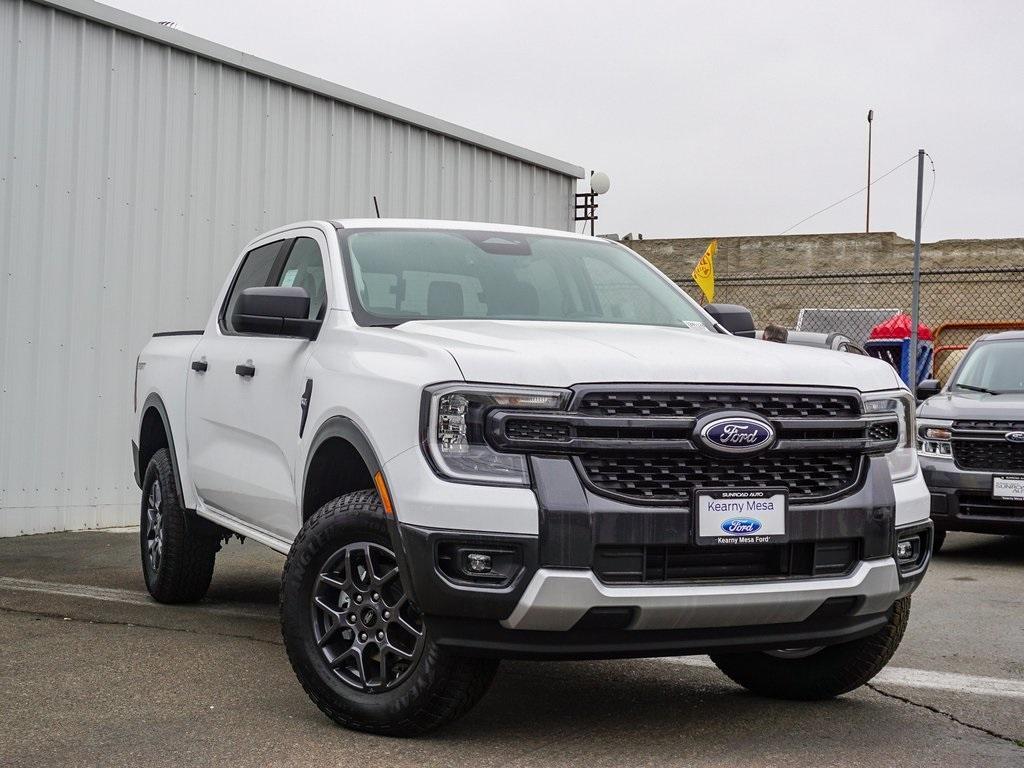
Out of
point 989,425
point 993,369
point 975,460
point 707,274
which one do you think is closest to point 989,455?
point 975,460

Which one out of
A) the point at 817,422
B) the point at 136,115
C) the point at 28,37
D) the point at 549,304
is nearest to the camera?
the point at 817,422

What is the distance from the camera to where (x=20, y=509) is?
9.97m

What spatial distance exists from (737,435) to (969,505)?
19.7 feet

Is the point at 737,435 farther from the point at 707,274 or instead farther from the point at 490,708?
the point at 707,274

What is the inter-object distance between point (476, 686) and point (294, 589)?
0.71 meters

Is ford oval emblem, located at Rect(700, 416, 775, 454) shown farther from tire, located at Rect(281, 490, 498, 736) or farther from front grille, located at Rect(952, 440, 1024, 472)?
front grille, located at Rect(952, 440, 1024, 472)

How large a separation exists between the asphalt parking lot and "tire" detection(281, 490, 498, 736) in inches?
4.8

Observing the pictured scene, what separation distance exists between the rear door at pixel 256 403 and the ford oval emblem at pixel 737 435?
175 cm

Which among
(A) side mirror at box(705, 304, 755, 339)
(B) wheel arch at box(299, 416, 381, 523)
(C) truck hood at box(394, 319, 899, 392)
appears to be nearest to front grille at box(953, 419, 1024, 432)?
(A) side mirror at box(705, 304, 755, 339)

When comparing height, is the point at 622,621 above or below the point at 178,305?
below

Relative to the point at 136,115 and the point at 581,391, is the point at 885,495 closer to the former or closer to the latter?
the point at 581,391

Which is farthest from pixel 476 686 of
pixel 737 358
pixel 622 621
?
pixel 737 358

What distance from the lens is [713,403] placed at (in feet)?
13.6

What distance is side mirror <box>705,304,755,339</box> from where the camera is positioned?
5.88m
